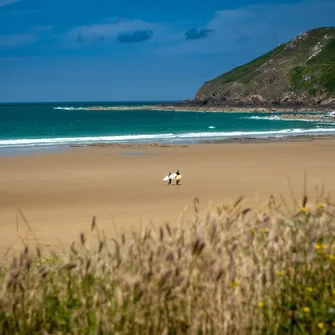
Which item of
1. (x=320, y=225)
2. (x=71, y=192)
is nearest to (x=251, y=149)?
(x=71, y=192)

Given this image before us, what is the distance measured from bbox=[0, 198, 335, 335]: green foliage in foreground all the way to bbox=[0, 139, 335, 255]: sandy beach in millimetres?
2431

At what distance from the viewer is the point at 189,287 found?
13.5 feet

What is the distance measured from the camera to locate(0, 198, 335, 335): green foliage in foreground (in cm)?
393

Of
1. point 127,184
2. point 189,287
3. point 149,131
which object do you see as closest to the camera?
point 189,287

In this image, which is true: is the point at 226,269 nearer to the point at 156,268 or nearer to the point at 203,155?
the point at 156,268

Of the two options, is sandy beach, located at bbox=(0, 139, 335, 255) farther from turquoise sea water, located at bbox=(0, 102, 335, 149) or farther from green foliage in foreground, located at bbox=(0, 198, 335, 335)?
turquoise sea water, located at bbox=(0, 102, 335, 149)

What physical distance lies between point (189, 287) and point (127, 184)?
15.3 m

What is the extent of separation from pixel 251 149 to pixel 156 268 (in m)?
30.7

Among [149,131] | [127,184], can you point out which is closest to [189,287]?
[127,184]

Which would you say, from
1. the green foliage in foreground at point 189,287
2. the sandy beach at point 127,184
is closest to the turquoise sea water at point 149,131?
the sandy beach at point 127,184

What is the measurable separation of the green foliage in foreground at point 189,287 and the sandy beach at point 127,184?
2431 millimetres

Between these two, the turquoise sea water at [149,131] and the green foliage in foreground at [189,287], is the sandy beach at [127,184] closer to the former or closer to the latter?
the green foliage in foreground at [189,287]

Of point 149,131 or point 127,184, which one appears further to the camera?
point 149,131

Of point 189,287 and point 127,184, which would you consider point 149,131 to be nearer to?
point 127,184
